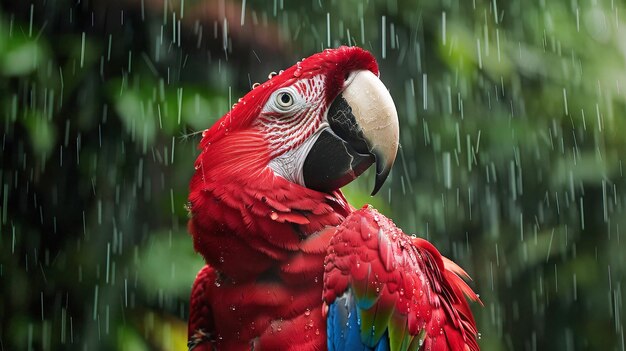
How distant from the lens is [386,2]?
2928 millimetres

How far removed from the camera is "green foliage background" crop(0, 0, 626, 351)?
2.46 m

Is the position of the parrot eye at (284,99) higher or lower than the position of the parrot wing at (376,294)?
higher

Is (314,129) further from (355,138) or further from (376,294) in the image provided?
(376,294)

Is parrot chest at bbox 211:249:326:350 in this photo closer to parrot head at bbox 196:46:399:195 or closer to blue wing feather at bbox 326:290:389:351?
blue wing feather at bbox 326:290:389:351

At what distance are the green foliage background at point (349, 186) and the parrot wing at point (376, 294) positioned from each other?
83 cm

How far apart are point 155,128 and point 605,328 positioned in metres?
1.89

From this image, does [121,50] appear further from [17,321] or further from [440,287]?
[440,287]

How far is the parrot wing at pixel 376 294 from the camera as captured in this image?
1514 mm

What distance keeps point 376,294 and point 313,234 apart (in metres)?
0.19

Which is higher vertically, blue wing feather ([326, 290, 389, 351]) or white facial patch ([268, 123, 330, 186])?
white facial patch ([268, 123, 330, 186])

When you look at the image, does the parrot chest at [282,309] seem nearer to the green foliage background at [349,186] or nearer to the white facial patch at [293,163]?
the white facial patch at [293,163]

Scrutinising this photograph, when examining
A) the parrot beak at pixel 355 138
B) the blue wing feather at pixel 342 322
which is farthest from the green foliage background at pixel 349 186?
the blue wing feather at pixel 342 322

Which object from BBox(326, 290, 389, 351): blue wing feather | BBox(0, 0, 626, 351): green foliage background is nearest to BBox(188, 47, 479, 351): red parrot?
BBox(326, 290, 389, 351): blue wing feather

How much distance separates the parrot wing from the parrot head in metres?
0.14
